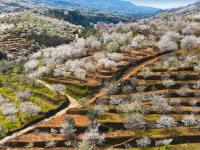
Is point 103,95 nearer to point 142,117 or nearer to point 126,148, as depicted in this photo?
point 142,117

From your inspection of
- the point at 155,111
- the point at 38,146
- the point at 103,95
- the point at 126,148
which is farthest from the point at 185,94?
the point at 38,146

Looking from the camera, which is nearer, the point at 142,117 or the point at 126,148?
the point at 126,148

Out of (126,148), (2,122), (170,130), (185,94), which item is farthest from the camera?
(185,94)

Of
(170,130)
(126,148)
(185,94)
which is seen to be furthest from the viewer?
(185,94)

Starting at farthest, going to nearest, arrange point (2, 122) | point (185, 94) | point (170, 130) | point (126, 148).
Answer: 1. point (185, 94)
2. point (2, 122)
3. point (170, 130)
4. point (126, 148)

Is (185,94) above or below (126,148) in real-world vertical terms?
above

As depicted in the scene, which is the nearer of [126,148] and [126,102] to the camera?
[126,148]

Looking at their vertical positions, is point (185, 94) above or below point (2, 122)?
above

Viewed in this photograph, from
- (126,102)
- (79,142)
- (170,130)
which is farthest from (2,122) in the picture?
(170,130)

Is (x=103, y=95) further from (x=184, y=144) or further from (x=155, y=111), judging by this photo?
(x=184, y=144)
